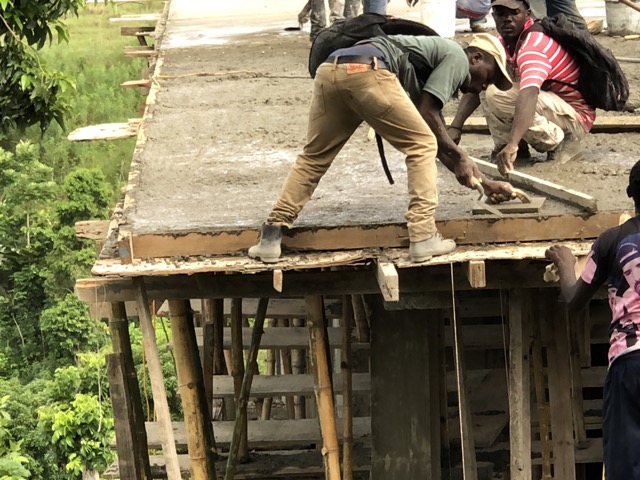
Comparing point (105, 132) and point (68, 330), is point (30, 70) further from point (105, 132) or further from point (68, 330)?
point (68, 330)

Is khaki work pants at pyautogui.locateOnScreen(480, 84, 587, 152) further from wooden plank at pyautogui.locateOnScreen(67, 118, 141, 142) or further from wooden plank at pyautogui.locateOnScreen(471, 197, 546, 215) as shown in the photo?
wooden plank at pyautogui.locateOnScreen(67, 118, 141, 142)

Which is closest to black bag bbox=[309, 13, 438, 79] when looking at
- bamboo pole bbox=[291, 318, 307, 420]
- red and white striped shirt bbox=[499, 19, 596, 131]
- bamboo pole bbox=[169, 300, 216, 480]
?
red and white striped shirt bbox=[499, 19, 596, 131]

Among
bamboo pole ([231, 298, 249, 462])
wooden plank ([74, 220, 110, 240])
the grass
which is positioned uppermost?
wooden plank ([74, 220, 110, 240])

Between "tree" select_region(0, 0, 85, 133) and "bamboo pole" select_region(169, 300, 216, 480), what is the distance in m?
2.66

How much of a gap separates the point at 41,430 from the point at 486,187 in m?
13.2

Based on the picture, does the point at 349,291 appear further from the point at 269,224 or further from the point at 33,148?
the point at 33,148

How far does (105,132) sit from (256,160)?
1.77m

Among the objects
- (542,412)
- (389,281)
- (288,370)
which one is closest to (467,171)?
(389,281)

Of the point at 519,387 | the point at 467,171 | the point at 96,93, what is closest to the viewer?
the point at 467,171

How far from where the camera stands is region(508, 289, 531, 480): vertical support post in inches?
224

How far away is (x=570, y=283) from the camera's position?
471 cm

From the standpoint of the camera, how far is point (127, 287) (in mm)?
5297

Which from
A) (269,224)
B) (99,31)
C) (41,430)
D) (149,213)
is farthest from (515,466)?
(99,31)

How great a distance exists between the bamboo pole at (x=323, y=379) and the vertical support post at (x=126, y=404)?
1037 millimetres
